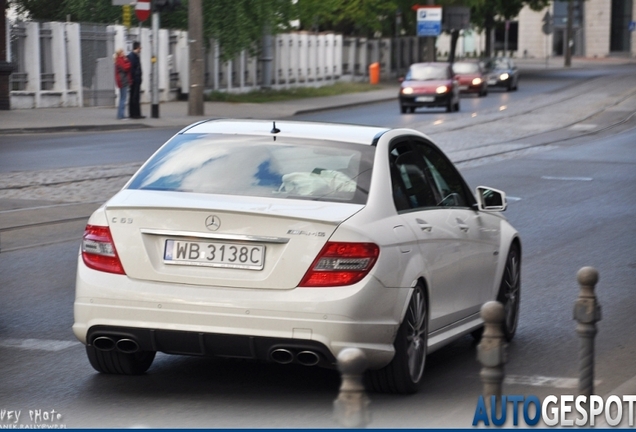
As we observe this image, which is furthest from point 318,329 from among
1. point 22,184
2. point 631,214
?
point 22,184

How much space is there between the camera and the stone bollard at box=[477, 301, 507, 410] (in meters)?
4.63

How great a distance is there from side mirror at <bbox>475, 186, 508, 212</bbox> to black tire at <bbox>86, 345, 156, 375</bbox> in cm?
235

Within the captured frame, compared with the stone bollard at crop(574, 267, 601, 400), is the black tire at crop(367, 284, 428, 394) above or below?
below

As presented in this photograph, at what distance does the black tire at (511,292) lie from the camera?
8156 mm

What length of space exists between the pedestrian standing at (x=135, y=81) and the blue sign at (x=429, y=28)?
3121 centimetres

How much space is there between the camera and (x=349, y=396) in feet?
12.2

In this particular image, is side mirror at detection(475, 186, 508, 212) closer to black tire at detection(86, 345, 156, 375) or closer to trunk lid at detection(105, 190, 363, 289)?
trunk lid at detection(105, 190, 363, 289)

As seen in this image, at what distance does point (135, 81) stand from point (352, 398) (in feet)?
97.8

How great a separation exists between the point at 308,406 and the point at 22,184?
472 inches

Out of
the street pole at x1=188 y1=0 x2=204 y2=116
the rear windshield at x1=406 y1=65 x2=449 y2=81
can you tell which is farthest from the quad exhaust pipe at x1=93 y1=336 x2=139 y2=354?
the rear windshield at x1=406 y1=65 x2=449 y2=81

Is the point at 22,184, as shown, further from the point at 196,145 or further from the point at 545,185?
the point at 196,145

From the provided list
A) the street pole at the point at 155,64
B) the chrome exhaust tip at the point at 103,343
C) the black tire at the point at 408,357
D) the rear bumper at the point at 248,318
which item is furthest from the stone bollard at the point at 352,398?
the street pole at the point at 155,64

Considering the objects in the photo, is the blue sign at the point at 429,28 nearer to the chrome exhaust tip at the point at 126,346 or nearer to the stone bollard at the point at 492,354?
the chrome exhaust tip at the point at 126,346

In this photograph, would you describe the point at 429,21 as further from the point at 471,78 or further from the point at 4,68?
the point at 4,68
